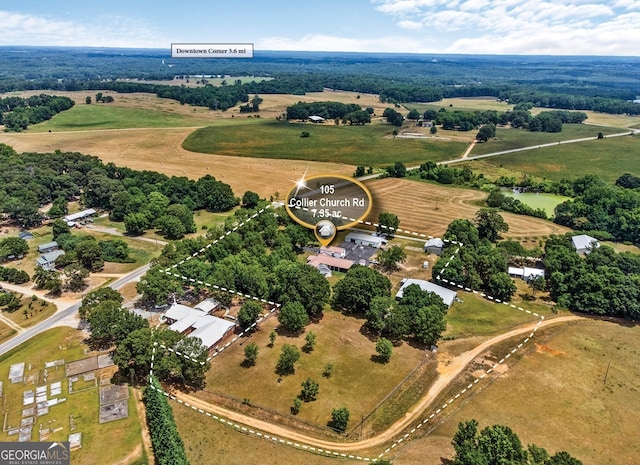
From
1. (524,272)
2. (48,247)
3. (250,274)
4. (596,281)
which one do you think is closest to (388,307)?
(250,274)

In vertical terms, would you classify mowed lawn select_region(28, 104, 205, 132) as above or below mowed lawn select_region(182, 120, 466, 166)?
above

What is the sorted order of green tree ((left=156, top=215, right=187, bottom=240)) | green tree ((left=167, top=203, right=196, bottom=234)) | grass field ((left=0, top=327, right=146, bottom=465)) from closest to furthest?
1. grass field ((left=0, top=327, right=146, bottom=465))
2. green tree ((left=156, top=215, right=187, bottom=240))
3. green tree ((left=167, top=203, right=196, bottom=234))

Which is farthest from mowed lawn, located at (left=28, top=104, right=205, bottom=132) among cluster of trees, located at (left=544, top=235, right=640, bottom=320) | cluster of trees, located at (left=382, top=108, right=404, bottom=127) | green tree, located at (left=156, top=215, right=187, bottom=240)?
cluster of trees, located at (left=544, top=235, right=640, bottom=320)

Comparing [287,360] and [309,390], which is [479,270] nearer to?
[287,360]

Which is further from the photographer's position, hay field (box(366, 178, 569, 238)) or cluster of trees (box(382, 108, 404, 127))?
cluster of trees (box(382, 108, 404, 127))

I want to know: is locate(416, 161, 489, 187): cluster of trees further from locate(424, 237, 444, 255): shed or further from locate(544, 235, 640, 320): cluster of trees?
locate(544, 235, 640, 320): cluster of trees

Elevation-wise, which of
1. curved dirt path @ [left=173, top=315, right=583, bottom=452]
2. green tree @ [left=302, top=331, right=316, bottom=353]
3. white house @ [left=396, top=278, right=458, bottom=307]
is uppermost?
white house @ [left=396, top=278, right=458, bottom=307]

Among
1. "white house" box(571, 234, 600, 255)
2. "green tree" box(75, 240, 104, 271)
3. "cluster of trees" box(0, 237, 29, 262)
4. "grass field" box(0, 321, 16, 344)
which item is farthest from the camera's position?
"white house" box(571, 234, 600, 255)
